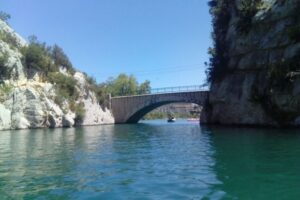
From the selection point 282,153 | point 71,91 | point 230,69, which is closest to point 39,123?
point 71,91

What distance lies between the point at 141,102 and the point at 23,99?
34247mm

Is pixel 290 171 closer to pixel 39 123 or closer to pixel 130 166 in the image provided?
pixel 130 166

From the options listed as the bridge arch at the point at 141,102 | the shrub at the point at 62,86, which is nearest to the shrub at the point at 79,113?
the shrub at the point at 62,86

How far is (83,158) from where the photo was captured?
22.1m

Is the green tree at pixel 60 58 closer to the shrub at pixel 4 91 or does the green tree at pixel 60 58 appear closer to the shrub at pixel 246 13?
the shrub at pixel 4 91

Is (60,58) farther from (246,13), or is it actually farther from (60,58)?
(246,13)

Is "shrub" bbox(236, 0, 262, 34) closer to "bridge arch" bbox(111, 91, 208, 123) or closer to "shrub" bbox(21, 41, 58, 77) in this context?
"bridge arch" bbox(111, 91, 208, 123)

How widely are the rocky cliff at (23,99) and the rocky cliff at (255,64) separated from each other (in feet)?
99.2

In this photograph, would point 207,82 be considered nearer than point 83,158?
No

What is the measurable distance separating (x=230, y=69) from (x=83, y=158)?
157 ft

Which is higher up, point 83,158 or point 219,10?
point 219,10

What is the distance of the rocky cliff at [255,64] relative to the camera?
48.4 m

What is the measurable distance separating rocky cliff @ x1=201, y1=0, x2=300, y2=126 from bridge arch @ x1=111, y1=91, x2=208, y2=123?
11058 millimetres

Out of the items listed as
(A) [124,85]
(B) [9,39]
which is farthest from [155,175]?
(A) [124,85]
